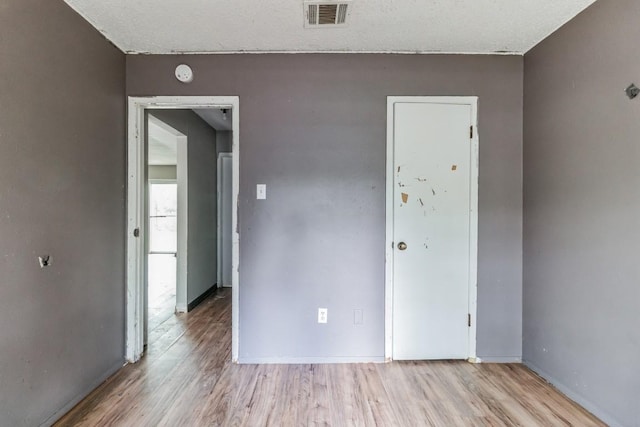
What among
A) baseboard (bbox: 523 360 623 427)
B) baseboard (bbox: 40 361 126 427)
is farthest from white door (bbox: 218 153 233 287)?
baseboard (bbox: 523 360 623 427)

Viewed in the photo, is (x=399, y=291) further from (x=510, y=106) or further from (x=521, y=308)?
(x=510, y=106)

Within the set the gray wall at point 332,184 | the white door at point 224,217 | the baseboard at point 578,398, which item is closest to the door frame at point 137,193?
the gray wall at point 332,184

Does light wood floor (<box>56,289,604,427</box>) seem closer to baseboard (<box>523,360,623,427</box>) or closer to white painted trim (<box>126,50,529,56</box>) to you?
baseboard (<box>523,360,623,427</box>)

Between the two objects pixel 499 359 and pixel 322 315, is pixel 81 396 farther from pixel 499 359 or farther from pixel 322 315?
pixel 499 359

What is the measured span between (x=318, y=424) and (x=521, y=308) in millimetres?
1765

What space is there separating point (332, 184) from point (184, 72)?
4.63ft

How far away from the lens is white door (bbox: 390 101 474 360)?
2.43 meters

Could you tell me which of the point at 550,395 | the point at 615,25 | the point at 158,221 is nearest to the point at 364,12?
the point at 615,25

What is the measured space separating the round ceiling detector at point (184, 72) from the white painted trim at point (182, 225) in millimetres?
1336

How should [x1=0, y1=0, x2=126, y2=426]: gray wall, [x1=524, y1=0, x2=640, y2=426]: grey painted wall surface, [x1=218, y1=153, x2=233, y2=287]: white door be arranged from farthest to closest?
[x1=218, y1=153, x2=233, y2=287]: white door → [x1=524, y1=0, x2=640, y2=426]: grey painted wall surface → [x1=0, y1=0, x2=126, y2=426]: gray wall

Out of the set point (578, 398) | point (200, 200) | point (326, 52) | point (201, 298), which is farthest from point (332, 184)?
point (201, 298)

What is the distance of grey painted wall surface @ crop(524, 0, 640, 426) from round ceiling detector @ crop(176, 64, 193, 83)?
256cm

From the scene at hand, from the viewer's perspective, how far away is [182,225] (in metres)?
3.68

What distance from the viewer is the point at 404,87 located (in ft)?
7.98
